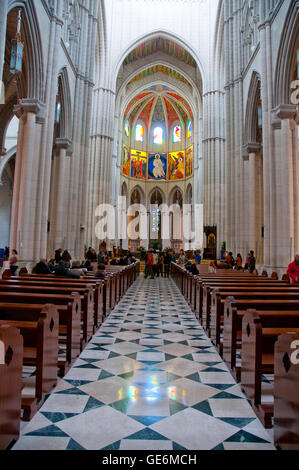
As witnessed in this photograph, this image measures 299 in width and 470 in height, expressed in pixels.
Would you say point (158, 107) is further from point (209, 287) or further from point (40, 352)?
point (40, 352)

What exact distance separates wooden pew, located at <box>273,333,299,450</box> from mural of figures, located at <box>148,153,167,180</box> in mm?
38468

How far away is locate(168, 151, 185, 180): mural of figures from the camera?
3884cm

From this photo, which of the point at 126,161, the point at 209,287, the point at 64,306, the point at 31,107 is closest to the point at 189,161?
the point at 126,161

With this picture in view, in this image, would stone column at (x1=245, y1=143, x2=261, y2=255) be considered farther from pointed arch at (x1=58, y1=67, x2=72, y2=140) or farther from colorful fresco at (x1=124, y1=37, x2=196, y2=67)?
colorful fresco at (x1=124, y1=37, x2=196, y2=67)

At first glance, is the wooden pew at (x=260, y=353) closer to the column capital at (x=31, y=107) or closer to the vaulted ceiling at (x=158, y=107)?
the column capital at (x=31, y=107)

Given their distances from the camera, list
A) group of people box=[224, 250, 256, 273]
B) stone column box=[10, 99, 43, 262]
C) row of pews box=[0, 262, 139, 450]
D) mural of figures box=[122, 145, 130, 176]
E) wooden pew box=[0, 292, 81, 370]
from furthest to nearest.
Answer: mural of figures box=[122, 145, 130, 176] → group of people box=[224, 250, 256, 273] → stone column box=[10, 99, 43, 262] → wooden pew box=[0, 292, 81, 370] → row of pews box=[0, 262, 139, 450]

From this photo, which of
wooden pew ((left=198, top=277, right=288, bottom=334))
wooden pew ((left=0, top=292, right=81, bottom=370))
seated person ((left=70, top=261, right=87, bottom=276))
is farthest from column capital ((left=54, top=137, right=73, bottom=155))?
wooden pew ((left=0, top=292, right=81, bottom=370))

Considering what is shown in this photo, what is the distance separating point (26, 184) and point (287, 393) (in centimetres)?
979

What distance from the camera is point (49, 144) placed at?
1104 cm

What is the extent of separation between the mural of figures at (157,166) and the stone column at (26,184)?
29.6 metres

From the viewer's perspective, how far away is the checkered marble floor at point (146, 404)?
2408 millimetres

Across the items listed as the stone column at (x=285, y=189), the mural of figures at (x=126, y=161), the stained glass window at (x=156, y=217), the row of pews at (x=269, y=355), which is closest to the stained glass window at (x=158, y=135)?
the mural of figures at (x=126, y=161)
